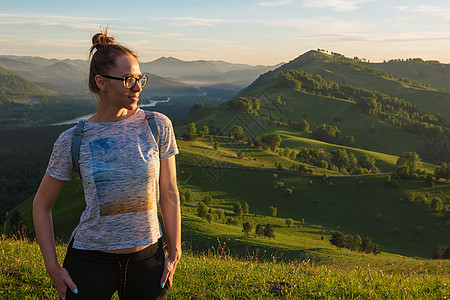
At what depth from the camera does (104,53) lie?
302 cm

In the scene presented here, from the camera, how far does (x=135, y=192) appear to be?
9.65ft

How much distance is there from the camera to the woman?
114 inches


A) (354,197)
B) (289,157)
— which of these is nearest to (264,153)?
(289,157)

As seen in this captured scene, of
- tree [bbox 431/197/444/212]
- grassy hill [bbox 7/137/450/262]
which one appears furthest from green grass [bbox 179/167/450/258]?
tree [bbox 431/197/444/212]

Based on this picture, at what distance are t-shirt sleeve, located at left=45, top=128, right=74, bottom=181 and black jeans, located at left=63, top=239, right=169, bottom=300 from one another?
0.73 metres

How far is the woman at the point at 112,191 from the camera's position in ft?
9.53

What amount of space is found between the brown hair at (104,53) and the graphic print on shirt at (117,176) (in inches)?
26.0

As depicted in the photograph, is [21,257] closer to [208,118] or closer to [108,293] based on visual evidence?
[108,293]

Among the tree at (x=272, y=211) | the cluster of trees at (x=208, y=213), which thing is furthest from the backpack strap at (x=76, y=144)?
the tree at (x=272, y=211)

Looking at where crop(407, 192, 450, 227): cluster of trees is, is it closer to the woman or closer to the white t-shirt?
the woman

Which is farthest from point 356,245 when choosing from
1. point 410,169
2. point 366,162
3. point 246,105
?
point 246,105

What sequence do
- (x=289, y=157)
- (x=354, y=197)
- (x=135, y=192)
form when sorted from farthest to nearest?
(x=289, y=157) → (x=354, y=197) → (x=135, y=192)

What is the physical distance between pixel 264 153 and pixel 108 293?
9921 centimetres

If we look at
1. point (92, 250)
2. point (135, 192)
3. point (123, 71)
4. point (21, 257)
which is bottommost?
point (21, 257)
